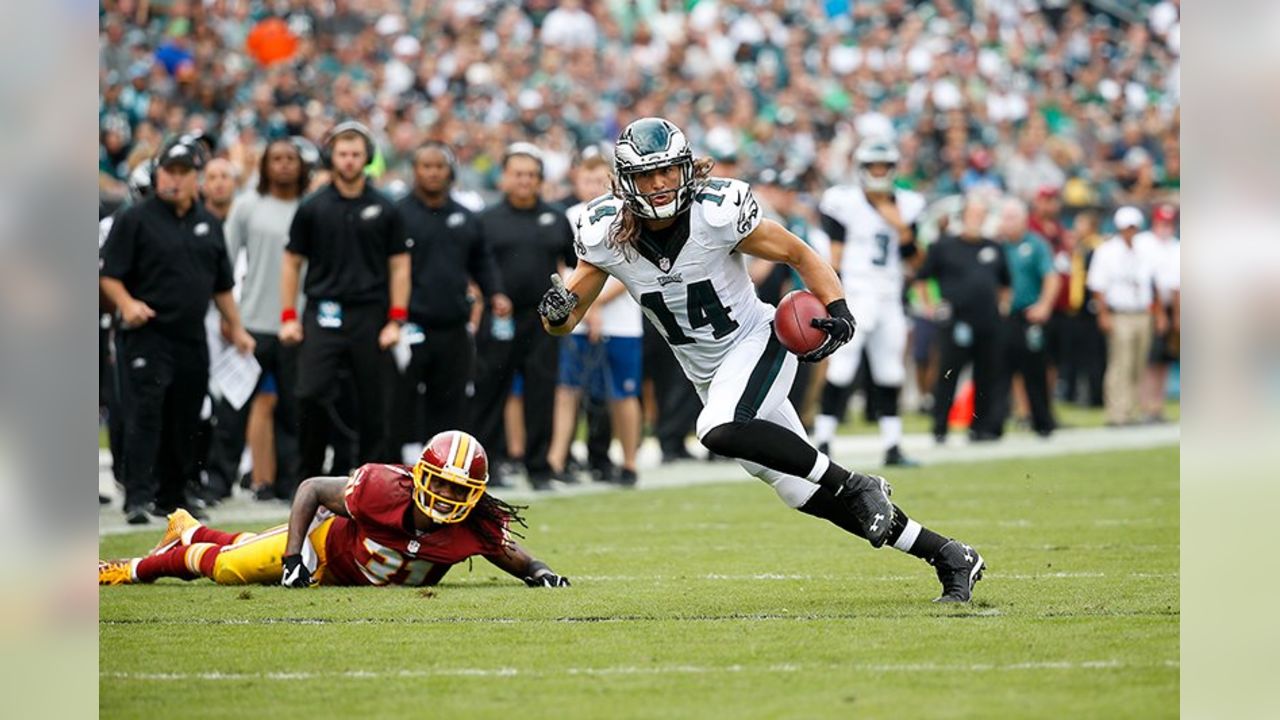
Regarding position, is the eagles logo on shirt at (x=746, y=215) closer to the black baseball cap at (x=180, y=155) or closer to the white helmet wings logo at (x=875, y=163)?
the black baseball cap at (x=180, y=155)

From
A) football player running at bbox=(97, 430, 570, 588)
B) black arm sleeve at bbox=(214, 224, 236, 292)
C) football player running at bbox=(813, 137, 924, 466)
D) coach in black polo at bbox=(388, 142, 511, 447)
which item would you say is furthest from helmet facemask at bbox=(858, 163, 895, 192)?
football player running at bbox=(97, 430, 570, 588)

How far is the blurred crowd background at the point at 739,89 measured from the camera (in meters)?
19.5

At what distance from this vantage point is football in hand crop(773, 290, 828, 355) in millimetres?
7078

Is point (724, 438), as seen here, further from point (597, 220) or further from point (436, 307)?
point (436, 307)

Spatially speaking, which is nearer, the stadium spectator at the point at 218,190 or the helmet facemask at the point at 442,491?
the helmet facemask at the point at 442,491

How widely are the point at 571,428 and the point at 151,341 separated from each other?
11.6 ft

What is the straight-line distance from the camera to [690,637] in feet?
21.5

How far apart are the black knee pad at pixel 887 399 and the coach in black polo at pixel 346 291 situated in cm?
428

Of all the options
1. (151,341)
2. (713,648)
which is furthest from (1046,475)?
(713,648)

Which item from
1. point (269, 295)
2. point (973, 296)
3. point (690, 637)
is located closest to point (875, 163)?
point (973, 296)

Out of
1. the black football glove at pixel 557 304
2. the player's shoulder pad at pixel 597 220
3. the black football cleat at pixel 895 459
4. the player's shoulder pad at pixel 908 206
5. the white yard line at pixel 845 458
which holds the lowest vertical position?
the white yard line at pixel 845 458

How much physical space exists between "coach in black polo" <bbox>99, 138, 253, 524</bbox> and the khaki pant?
10.1 metres

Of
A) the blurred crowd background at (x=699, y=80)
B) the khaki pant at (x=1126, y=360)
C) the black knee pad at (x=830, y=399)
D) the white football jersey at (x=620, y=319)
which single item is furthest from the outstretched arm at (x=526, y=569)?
the khaki pant at (x=1126, y=360)

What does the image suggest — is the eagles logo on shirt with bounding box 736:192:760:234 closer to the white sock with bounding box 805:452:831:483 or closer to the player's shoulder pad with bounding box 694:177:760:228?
the player's shoulder pad with bounding box 694:177:760:228
